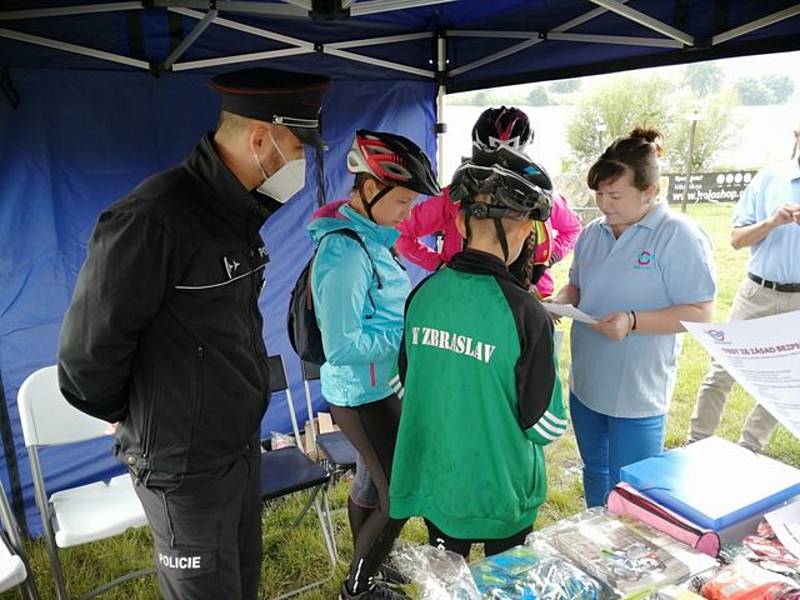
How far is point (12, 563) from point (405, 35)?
3087mm

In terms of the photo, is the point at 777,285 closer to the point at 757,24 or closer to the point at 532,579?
the point at 757,24

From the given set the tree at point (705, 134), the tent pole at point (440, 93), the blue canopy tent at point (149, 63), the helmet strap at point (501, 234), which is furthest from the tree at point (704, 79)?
the helmet strap at point (501, 234)

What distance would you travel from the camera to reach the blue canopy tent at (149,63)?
2416 mm

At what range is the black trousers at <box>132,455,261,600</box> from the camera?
55.3 inches

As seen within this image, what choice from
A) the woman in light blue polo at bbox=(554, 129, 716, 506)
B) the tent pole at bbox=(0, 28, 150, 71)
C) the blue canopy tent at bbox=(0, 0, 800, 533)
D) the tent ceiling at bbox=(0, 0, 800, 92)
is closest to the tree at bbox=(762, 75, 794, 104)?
the tent ceiling at bbox=(0, 0, 800, 92)

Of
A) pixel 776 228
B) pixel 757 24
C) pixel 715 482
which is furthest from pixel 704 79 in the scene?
pixel 715 482

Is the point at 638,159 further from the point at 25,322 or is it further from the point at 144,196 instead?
the point at 25,322

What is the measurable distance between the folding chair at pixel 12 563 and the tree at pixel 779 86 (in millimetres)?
32608

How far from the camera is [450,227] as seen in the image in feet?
7.66

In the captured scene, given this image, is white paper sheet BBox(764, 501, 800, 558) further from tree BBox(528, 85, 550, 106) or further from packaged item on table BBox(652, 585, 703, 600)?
tree BBox(528, 85, 550, 106)

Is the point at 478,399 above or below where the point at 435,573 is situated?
above

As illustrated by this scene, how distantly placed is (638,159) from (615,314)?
0.49m

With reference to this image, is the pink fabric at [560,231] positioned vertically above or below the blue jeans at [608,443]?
above

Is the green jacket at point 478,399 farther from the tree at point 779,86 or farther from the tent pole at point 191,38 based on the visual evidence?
the tree at point 779,86
